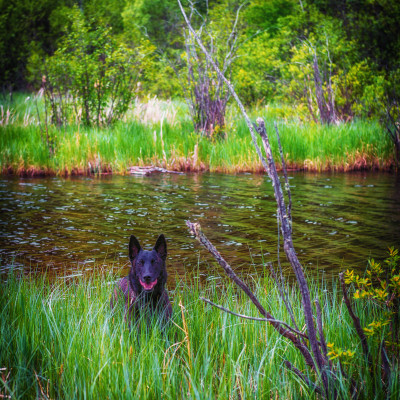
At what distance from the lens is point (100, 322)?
3.56 m

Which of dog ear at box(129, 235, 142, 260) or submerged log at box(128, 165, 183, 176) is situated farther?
submerged log at box(128, 165, 183, 176)

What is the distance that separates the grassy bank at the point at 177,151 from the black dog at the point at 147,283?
10.3 m

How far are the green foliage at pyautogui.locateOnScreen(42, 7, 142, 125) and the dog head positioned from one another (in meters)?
13.5

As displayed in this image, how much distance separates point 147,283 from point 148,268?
0.35ft

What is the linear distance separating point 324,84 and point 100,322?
A: 56.2 ft

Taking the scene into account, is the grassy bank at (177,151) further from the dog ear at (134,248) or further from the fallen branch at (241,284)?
the fallen branch at (241,284)

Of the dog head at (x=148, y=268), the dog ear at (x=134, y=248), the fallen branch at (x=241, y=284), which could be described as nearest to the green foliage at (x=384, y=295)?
the fallen branch at (x=241, y=284)

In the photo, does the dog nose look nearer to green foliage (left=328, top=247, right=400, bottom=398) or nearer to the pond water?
the pond water

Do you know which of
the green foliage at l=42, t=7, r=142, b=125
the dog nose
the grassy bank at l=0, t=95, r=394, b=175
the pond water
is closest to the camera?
the dog nose

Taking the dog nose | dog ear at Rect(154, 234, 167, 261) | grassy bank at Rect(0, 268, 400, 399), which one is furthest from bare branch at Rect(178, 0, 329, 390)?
dog ear at Rect(154, 234, 167, 261)

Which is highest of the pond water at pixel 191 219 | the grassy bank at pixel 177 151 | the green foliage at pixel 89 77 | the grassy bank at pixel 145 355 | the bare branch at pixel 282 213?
the green foliage at pixel 89 77

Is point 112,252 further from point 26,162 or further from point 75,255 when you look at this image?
point 26,162

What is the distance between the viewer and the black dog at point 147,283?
12.1ft

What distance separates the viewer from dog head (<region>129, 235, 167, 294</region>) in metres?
3.66
